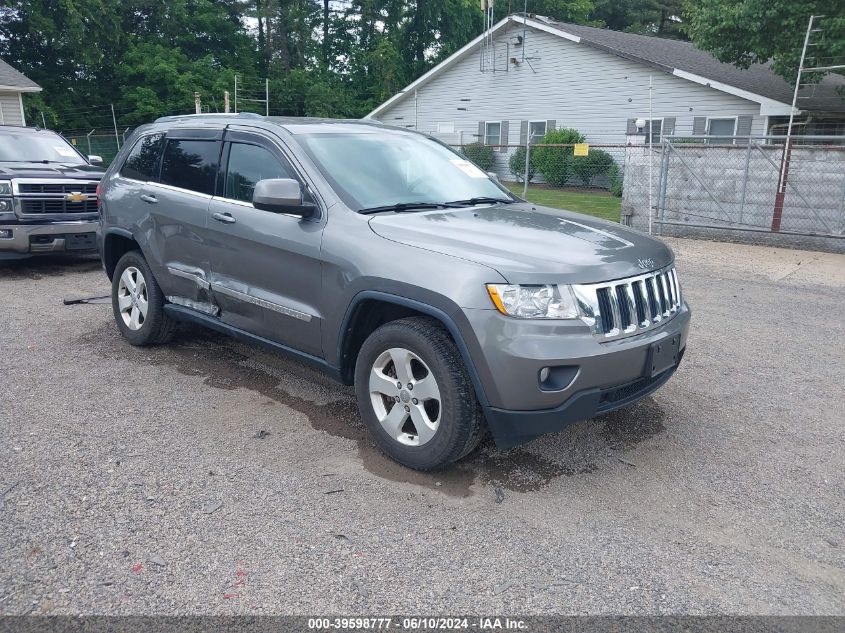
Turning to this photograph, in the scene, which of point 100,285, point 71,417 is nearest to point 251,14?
point 100,285

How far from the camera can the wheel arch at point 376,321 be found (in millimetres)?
3371

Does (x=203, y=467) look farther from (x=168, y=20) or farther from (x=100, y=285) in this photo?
(x=168, y=20)

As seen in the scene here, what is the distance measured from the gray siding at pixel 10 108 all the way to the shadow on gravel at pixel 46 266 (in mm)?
17006

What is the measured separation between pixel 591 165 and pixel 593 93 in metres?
3.75

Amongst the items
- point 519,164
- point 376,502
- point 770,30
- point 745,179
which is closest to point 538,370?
point 376,502

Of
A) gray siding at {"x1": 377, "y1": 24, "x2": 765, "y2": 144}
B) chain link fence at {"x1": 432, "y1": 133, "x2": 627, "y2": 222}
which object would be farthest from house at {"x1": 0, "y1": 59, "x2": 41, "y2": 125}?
Result: chain link fence at {"x1": 432, "y1": 133, "x2": 627, "y2": 222}

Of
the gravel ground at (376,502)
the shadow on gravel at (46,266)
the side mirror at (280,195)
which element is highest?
the side mirror at (280,195)

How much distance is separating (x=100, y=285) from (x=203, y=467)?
214 inches

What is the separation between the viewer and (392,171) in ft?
15.0

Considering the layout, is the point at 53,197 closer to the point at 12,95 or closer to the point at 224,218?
the point at 224,218

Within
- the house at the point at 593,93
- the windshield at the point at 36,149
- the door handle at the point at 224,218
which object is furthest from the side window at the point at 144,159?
the house at the point at 593,93

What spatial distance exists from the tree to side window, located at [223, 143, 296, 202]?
45.7 feet

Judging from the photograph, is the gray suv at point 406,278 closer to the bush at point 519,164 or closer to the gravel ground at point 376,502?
the gravel ground at point 376,502

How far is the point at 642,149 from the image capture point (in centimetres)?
1327
